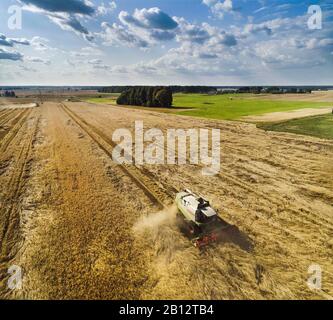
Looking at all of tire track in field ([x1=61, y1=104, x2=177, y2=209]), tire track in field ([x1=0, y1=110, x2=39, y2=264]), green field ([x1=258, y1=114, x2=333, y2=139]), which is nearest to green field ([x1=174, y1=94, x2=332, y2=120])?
green field ([x1=258, y1=114, x2=333, y2=139])

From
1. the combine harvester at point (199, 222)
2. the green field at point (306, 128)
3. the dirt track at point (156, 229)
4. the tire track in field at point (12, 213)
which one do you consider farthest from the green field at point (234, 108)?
the combine harvester at point (199, 222)

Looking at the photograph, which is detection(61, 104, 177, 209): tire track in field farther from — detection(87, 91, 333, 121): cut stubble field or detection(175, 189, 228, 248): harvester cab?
detection(87, 91, 333, 121): cut stubble field

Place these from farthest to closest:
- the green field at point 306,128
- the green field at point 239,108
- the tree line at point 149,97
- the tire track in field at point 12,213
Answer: the tree line at point 149,97
the green field at point 239,108
the green field at point 306,128
the tire track in field at point 12,213

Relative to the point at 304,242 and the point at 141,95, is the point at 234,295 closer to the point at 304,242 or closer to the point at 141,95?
the point at 304,242

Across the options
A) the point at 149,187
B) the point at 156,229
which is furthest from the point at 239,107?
the point at 156,229

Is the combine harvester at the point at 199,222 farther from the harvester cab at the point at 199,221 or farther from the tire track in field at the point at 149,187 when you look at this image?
the tire track in field at the point at 149,187
